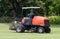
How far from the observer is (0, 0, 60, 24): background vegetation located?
38.1m

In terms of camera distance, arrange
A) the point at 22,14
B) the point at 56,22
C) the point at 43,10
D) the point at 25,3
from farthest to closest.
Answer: the point at 43,10 → the point at 25,3 → the point at 22,14 → the point at 56,22

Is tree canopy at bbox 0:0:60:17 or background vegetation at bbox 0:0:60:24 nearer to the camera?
background vegetation at bbox 0:0:60:24

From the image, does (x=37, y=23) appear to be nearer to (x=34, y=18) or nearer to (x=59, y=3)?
(x=34, y=18)

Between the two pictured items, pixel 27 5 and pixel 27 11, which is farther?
pixel 27 5

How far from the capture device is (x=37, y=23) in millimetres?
20094

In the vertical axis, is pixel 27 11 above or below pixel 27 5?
below

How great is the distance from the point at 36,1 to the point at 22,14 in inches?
203

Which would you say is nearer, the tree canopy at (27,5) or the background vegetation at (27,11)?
the background vegetation at (27,11)

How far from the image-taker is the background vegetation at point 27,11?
38.1 m

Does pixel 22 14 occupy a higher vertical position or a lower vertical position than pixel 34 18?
lower

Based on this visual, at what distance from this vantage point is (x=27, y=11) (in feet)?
129

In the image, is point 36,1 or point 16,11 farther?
point 36,1

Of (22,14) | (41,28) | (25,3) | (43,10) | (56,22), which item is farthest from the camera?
(43,10)

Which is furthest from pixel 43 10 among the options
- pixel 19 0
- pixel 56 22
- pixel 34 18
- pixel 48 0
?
pixel 34 18
